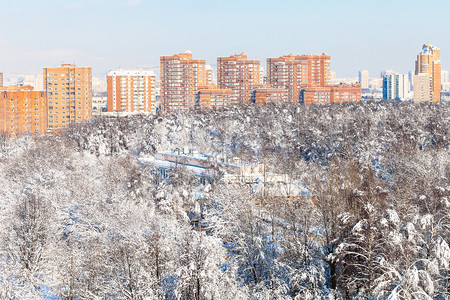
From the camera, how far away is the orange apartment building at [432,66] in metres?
79.3

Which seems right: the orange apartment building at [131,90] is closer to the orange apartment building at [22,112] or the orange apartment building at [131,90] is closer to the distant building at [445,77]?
the orange apartment building at [22,112]

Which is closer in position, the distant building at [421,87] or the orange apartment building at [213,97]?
the orange apartment building at [213,97]

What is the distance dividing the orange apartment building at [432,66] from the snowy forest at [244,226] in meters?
44.9

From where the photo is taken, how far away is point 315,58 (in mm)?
73562

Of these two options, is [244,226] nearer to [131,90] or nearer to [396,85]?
[131,90]

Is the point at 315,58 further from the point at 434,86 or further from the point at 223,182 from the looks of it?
the point at 223,182

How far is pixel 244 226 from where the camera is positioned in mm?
18609

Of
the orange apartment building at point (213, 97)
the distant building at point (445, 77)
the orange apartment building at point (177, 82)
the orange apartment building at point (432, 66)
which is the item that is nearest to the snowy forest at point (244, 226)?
the orange apartment building at point (213, 97)

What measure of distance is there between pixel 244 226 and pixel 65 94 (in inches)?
1727

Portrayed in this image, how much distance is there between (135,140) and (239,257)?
2807 cm

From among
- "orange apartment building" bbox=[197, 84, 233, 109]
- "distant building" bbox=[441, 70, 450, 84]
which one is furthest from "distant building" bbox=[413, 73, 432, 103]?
"distant building" bbox=[441, 70, 450, 84]

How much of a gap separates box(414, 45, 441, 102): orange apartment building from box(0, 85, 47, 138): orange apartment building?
5265 centimetres

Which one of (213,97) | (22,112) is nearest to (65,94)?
(22,112)

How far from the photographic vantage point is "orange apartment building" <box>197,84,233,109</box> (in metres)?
60.8
